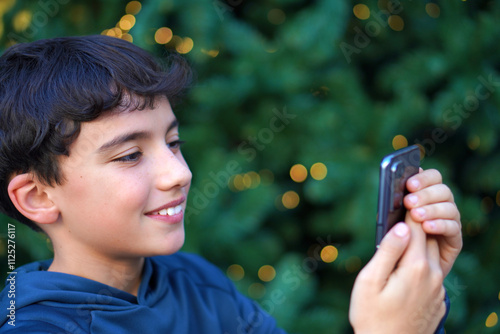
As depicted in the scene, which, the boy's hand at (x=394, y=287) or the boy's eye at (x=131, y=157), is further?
the boy's eye at (x=131, y=157)

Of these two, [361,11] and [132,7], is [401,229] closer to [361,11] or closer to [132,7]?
[361,11]

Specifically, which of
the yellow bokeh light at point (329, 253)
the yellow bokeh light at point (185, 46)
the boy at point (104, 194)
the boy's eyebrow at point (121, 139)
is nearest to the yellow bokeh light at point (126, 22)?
the yellow bokeh light at point (185, 46)

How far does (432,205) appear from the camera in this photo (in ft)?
3.09

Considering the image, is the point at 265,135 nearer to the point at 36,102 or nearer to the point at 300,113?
the point at 300,113

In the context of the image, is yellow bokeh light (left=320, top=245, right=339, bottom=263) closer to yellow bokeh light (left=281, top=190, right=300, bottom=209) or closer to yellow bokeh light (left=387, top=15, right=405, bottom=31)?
yellow bokeh light (left=281, top=190, right=300, bottom=209)

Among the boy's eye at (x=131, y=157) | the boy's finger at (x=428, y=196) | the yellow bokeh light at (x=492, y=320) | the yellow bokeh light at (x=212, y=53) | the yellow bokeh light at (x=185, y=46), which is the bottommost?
the yellow bokeh light at (x=492, y=320)

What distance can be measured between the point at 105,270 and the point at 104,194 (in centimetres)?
20

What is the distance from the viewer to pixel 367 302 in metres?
0.88

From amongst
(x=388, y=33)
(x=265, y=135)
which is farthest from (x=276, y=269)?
(x=388, y=33)

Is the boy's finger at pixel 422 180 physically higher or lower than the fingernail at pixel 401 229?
higher

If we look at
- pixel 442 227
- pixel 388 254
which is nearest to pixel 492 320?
pixel 442 227

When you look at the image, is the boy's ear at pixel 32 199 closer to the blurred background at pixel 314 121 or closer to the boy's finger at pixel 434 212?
the blurred background at pixel 314 121

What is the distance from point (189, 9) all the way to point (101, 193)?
2.74ft

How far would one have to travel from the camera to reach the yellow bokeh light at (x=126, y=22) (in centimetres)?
173
